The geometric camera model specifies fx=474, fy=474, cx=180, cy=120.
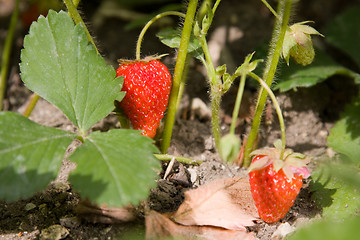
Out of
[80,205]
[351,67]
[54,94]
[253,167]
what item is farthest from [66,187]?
[351,67]

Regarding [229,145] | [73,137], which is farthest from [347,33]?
[73,137]

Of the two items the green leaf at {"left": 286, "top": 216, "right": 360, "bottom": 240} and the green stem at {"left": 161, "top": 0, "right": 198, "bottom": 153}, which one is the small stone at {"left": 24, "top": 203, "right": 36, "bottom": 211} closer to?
the green stem at {"left": 161, "top": 0, "right": 198, "bottom": 153}

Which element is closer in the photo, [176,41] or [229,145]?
[229,145]

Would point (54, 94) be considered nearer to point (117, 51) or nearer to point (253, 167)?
point (253, 167)

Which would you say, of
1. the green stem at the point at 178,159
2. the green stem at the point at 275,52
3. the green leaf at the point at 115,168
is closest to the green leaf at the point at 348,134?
the green stem at the point at 275,52

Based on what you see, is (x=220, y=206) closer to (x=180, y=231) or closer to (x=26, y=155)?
(x=180, y=231)

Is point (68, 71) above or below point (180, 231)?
above

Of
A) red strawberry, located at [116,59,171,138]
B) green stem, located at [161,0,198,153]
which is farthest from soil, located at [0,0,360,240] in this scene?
red strawberry, located at [116,59,171,138]
